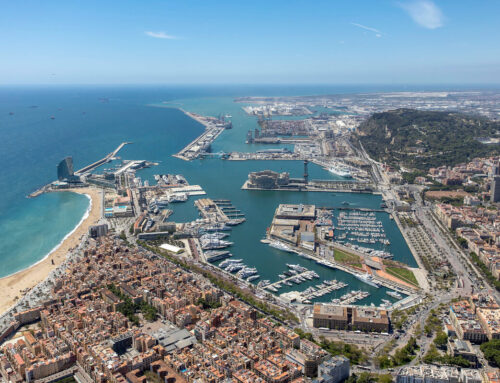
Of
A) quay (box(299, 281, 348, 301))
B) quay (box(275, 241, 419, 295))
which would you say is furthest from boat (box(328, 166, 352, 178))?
quay (box(299, 281, 348, 301))

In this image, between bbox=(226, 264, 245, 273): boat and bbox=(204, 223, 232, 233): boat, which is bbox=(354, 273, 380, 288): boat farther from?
bbox=(204, 223, 232, 233): boat

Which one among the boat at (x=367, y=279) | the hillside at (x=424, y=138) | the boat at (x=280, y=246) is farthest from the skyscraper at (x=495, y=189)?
the boat at (x=280, y=246)

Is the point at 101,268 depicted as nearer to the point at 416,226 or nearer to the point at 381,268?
the point at 381,268

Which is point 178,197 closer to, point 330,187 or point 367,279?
point 330,187

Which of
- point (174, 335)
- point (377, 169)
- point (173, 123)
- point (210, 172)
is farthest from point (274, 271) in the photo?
point (173, 123)

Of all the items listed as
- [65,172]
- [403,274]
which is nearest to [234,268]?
[403,274]

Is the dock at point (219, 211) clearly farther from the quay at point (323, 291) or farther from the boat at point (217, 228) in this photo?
the quay at point (323, 291)
